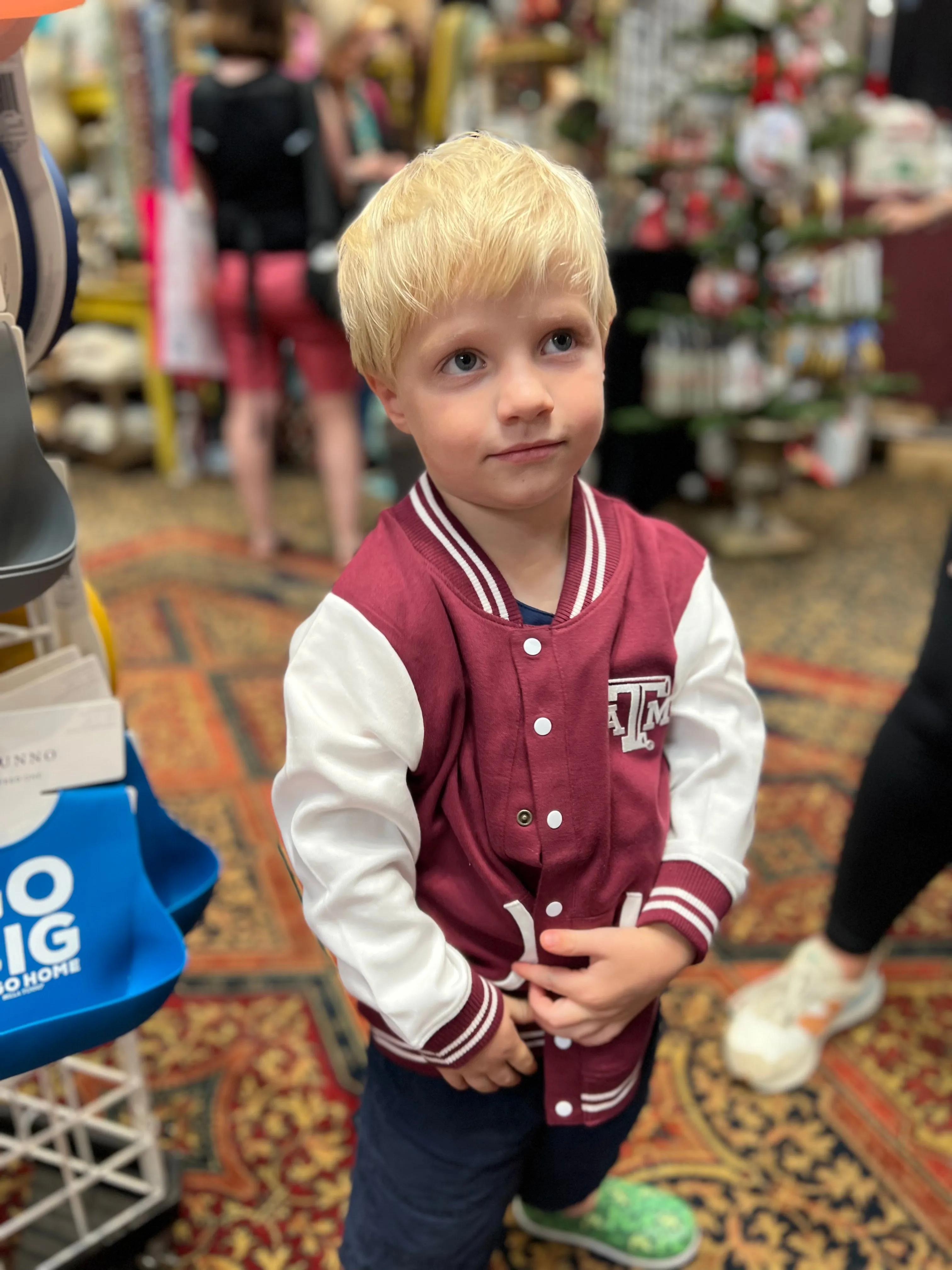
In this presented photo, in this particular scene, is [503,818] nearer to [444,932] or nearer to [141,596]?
[444,932]

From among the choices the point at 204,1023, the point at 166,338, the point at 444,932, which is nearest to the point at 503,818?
the point at 444,932

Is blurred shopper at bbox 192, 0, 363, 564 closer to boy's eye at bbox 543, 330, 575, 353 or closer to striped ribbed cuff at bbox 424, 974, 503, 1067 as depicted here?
boy's eye at bbox 543, 330, 575, 353

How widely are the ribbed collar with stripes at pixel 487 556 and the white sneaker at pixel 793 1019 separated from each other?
729 mm

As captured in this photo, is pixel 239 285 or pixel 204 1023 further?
pixel 239 285

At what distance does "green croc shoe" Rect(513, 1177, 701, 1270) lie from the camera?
95 cm

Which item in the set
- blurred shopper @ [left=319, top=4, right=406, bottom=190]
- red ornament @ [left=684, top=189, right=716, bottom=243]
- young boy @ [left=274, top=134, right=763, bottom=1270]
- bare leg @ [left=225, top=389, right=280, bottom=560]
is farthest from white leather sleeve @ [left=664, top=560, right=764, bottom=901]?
red ornament @ [left=684, top=189, right=716, bottom=243]

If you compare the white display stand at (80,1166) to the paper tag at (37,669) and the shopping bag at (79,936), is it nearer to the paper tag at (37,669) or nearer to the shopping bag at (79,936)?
the shopping bag at (79,936)

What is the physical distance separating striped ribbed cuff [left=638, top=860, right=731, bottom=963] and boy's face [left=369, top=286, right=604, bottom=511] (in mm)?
277

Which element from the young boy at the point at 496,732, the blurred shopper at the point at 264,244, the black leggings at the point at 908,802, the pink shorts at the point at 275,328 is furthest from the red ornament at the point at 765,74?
the young boy at the point at 496,732

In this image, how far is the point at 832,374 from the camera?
3.16 meters

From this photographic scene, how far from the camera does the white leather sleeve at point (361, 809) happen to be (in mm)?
608

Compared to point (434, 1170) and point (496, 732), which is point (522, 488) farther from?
point (434, 1170)

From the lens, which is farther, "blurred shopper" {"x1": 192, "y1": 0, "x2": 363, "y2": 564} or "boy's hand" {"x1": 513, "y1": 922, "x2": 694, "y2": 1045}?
"blurred shopper" {"x1": 192, "y1": 0, "x2": 363, "y2": 564}

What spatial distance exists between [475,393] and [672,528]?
0.22m
